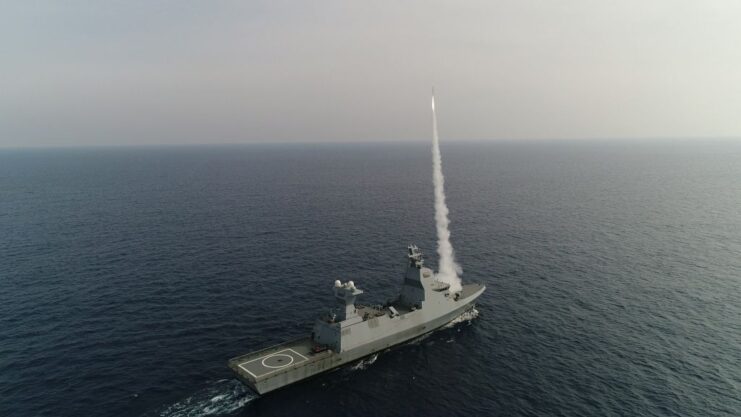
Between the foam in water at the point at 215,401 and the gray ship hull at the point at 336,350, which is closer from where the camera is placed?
the foam in water at the point at 215,401

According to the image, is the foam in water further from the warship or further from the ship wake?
the ship wake

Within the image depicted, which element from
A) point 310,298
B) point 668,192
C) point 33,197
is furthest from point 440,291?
point 33,197

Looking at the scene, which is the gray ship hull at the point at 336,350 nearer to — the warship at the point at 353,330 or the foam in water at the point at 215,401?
the warship at the point at 353,330

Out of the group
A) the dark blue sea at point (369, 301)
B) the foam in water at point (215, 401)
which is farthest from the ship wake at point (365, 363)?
the foam in water at point (215, 401)

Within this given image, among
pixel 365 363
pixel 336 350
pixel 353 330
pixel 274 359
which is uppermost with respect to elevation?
pixel 353 330

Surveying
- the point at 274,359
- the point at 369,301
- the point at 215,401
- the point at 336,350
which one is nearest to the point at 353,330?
the point at 336,350

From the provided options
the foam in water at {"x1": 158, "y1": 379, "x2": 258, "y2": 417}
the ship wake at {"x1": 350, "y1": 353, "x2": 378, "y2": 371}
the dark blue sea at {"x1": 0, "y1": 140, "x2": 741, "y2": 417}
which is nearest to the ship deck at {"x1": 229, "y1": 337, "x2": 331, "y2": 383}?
the foam in water at {"x1": 158, "y1": 379, "x2": 258, "y2": 417}

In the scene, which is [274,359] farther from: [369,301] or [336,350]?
[369,301]
